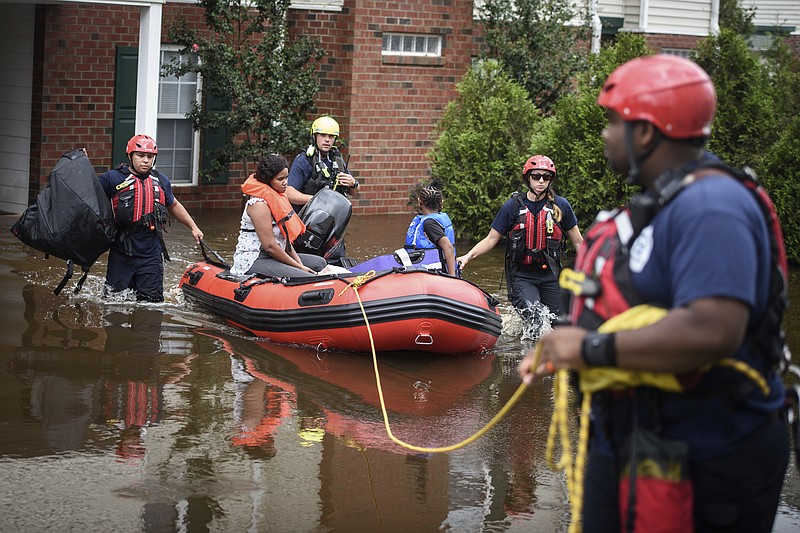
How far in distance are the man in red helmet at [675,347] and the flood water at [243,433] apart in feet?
8.41

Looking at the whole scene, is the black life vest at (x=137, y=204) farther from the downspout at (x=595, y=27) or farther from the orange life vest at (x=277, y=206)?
the downspout at (x=595, y=27)

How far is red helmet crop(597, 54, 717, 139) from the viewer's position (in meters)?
2.92

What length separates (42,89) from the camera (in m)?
14.5

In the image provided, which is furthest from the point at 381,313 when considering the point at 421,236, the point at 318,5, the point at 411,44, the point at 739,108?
the point at 411,44

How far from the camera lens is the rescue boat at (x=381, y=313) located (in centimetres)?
866

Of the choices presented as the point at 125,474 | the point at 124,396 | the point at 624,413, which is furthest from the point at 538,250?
the point at 624,413

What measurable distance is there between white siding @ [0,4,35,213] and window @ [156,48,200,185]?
5.87ft

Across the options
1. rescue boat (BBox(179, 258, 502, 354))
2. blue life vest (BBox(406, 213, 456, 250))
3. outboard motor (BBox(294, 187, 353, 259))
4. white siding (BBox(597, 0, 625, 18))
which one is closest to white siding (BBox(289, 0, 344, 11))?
white siding (BBox(597, 0, 625, 18))

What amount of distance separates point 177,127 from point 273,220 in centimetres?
691

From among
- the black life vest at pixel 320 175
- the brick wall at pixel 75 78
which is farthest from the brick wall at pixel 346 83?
the black life vest at pixel 320 175

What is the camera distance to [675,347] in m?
2.76

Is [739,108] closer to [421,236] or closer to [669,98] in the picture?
[421,236]

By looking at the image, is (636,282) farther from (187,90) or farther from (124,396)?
(187,90)

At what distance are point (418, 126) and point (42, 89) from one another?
5857mm
